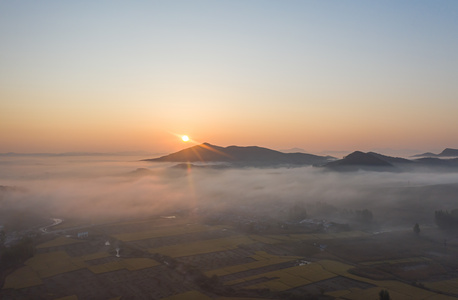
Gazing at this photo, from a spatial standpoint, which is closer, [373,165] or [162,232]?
[162,232]

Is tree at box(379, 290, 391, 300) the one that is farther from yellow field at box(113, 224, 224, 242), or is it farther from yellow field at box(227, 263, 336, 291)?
yellow field at box(113, 224, 224, 242)

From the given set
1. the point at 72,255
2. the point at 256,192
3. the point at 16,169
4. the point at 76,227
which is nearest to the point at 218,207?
the point at 256,192

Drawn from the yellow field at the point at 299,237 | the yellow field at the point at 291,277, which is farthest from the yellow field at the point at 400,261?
the yellow field at the point at 299,237

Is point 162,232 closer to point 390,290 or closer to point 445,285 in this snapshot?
point 390,290

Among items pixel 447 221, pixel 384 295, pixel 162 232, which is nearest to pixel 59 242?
pixel 162 232

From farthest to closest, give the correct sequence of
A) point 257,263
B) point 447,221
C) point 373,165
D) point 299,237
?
1. point 373,165
2. point 447,221
3. point 299,237
4. point 257,263

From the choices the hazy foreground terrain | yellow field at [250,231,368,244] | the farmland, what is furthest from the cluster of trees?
yellow field at [250,231,368,244]
